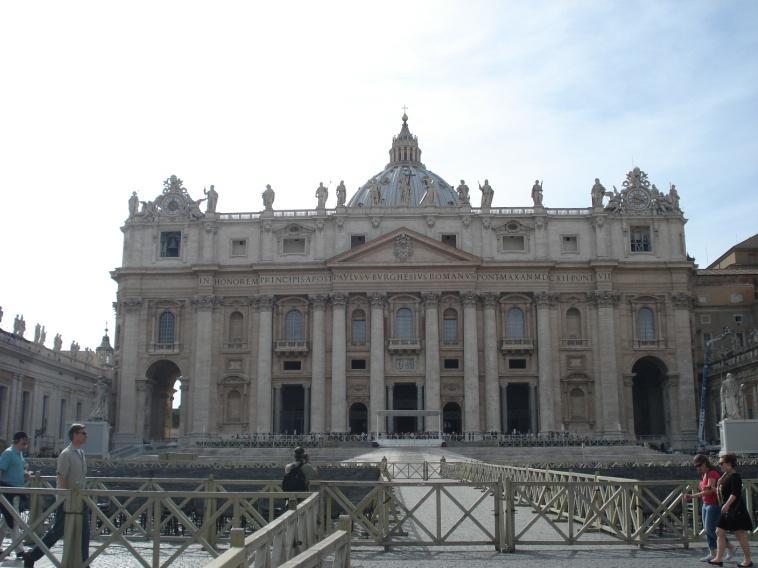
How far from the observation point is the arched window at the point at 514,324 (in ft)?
239

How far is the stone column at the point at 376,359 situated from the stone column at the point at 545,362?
12.3 m

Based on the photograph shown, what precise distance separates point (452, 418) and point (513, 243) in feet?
49.4

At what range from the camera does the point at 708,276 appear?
258ft

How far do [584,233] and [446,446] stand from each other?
2429cm

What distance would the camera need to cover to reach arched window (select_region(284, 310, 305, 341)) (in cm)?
7381

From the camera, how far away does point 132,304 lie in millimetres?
74188

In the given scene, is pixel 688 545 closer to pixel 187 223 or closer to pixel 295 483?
pixel 295 483

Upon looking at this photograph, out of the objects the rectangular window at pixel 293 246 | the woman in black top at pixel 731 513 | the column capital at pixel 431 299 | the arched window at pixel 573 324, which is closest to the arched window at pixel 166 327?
the rectangular window at pixel 293 246

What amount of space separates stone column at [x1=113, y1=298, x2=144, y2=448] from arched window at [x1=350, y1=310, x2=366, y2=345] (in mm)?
17232

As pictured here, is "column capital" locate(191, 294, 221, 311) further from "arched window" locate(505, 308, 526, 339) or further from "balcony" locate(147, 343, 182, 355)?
"arched window" locate(505, 308, 526, 339)

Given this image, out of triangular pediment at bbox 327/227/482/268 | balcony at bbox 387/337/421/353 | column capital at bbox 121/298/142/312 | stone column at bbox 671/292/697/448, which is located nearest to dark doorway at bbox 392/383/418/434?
balcony at bbox 387/337/421/353

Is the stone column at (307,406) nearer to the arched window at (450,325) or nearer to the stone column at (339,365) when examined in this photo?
the stone column at (339,365)

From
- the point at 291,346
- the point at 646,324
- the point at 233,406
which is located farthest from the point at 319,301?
the point at 646,324

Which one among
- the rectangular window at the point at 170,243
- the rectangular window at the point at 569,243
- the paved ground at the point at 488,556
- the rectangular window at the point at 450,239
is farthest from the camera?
the rectangular window at the point at 170,243
